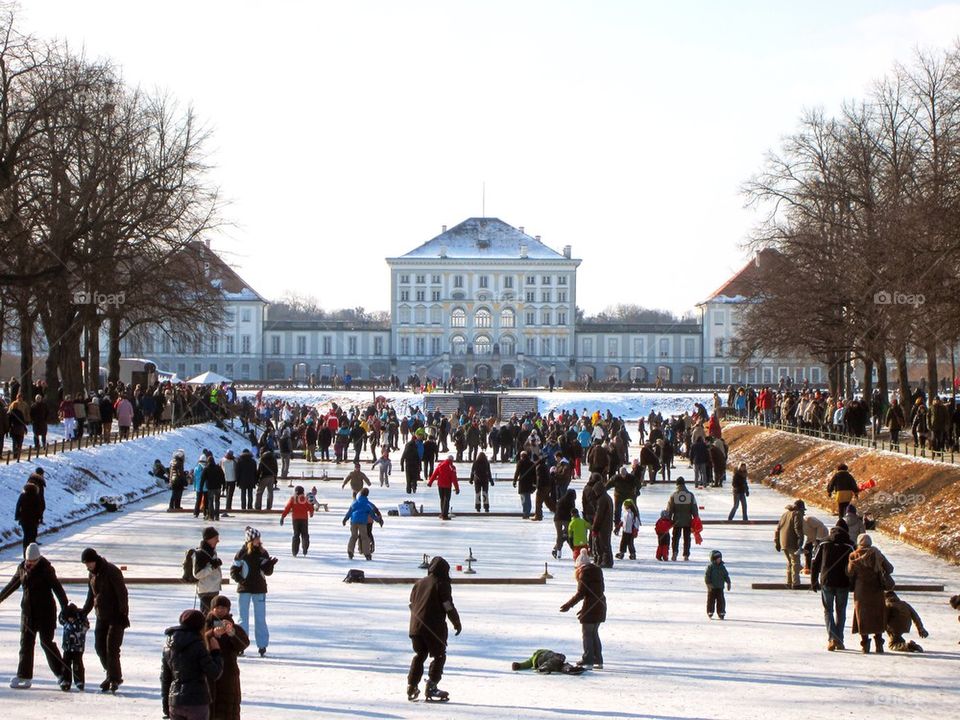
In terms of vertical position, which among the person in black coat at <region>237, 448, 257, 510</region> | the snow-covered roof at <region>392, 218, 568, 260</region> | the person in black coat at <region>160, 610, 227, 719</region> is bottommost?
the person in black coat at <region>160, 610, 227, 719</region>

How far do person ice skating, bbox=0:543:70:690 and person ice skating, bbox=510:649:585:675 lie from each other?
3745 millimetres

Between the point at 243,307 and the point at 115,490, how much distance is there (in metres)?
80.4

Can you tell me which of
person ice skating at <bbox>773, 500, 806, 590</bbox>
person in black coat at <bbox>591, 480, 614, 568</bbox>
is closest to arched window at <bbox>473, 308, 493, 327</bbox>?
person in black coat at <bbox>591, 480, 614, 568</bbox>

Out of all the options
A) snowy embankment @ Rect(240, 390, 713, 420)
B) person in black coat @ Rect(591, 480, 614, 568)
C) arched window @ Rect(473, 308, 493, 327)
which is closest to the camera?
person in black coat @ Rect(591, 480, 614, 568)

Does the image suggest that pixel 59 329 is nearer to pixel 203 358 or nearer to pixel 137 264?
pixel 137 264

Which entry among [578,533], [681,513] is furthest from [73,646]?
[681,513]

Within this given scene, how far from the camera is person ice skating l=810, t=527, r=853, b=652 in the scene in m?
13.3

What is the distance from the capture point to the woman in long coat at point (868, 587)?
43.0ft

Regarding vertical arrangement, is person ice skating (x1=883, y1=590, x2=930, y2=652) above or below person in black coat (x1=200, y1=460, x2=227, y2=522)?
below

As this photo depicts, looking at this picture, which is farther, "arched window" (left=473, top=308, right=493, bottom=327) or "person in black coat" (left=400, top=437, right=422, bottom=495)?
"arched window" (left=473, top=308, right=493, bottom=327)

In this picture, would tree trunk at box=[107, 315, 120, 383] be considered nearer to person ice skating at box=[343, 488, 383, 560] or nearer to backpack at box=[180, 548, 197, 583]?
person ice skating at box=[343, 488, 383, 560]

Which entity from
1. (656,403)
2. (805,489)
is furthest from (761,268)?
(656,403)

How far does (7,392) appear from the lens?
3988cm

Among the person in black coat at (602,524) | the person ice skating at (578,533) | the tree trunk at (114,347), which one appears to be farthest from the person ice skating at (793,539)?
the tree trunk at (114,347)
